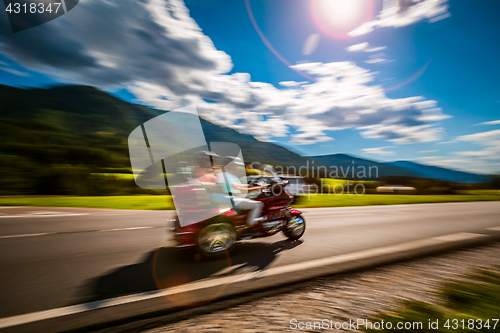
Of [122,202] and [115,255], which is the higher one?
[122,202]

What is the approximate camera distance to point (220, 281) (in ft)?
11.8

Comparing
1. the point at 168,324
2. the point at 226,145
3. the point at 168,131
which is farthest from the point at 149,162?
the point at 168,324

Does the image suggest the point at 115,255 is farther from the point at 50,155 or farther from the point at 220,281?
the point at 50,155

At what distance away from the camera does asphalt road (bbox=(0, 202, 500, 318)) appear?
329cm

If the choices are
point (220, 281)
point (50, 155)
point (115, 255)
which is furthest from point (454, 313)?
point (50, 155)

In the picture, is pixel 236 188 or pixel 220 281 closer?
pixel 220 281

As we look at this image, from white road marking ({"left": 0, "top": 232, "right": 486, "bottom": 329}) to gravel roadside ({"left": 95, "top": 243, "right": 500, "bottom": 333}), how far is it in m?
0.52

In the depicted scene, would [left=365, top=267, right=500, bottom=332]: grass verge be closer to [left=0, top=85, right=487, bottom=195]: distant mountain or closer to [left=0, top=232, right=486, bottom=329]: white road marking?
[left=0, top=232, right=486, bottom=329]: white road marking

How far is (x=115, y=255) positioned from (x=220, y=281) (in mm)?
2349

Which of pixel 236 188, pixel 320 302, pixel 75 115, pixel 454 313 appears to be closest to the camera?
pixel 454 313

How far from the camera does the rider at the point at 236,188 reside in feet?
14.7

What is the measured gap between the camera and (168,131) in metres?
4.39

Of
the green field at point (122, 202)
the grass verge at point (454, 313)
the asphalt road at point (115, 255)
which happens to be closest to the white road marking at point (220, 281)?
the asphalt road at point (115, 255)

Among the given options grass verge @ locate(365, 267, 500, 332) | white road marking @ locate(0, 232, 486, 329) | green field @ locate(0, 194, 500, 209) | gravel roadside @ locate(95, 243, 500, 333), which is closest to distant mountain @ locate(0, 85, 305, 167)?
green field @ locate(0, 194, 500, 209)
